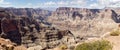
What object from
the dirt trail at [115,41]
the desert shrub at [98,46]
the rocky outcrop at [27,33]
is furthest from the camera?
the rocky outcrop at [27,33]

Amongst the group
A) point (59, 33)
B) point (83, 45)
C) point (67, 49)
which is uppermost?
point (83, 45)

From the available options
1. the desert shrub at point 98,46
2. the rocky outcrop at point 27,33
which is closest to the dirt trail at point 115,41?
the desert shrub at point 98,46

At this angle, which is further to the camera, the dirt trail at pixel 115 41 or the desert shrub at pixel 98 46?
the desert shrub at pixel 98 46

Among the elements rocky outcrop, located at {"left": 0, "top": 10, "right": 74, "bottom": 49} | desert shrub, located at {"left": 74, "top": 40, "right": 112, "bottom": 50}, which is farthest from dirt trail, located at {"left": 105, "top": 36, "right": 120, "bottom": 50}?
rocky outcrop, located at {"left": 0, "top": 10, "right": 74, "bottom": 49}

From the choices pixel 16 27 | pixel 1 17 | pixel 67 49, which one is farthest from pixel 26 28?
pixel 67 49

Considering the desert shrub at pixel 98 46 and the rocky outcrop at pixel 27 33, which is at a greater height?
the desert shrub at pixel 98 46

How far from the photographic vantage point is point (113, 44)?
71.4 ft

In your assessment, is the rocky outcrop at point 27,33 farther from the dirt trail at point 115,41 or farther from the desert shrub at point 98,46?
the desert shrub at point 98,46

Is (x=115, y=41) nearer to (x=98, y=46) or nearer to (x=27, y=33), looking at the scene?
(x=98, y=46)

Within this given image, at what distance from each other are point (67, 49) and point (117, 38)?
19.5ft

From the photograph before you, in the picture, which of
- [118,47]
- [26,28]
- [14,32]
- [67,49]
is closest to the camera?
[118,47]

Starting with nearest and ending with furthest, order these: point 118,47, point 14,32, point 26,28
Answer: point 118,47, point 14,32, point 26,28

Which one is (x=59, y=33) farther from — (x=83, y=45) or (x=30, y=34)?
(x=83, y=45)

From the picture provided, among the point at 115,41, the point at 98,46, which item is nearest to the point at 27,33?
the point at 115,41
